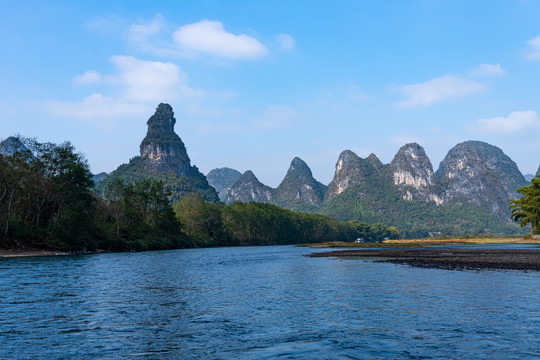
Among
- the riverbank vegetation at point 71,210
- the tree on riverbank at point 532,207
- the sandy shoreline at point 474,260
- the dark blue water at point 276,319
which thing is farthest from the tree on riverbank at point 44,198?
the tree on riverbank at point 532,207

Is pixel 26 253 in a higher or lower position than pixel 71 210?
lower

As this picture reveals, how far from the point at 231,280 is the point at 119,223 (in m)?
77.6

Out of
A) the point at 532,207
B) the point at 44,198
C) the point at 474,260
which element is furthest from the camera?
the point at 532,207

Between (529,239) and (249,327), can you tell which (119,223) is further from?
(529,239)

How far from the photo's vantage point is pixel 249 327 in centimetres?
1695

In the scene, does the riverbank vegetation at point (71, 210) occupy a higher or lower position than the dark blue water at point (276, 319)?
higher

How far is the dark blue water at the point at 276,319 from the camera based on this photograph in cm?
1341

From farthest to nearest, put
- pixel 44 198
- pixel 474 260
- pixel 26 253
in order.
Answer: pixel 44 198, pixel 26 253, pixel 474 260

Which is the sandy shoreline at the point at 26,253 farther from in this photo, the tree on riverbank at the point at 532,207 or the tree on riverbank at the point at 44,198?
the tree on riverbank at the point at 532,207

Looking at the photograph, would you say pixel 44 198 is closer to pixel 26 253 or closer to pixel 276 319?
pixel 26 253

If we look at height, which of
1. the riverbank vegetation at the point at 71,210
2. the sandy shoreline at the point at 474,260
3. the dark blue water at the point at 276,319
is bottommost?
the sandy shoreline at the point at 474,260

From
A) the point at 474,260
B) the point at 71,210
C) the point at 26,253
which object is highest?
the point at 71,210

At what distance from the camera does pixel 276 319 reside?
1855 cm

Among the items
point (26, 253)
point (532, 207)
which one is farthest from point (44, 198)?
point (532, 207)
